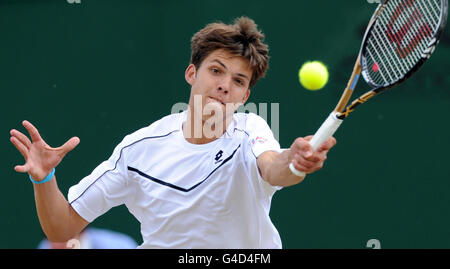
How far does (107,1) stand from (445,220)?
255 cm

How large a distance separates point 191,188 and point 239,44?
626 millimetres

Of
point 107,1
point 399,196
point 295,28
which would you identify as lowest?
point 399,196

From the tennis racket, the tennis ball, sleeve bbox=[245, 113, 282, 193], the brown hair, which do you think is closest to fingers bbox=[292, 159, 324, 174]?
the tennis racket

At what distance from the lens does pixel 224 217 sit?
2350 millimetres

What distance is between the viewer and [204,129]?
2475 millimetres

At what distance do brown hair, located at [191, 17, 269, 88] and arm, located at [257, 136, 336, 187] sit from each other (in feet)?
1.69

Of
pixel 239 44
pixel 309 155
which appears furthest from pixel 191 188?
pixel 309 155

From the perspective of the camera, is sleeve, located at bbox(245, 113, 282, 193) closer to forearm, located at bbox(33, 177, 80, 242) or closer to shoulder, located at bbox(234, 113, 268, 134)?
shoulder, located at bbox(234, 113, 268, 134)

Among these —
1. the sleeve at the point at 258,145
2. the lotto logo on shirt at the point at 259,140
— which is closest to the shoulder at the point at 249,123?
the sleeve at the point at 258,145

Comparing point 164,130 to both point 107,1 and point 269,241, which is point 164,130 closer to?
point 269,241

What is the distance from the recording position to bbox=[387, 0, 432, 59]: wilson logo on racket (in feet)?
6.72

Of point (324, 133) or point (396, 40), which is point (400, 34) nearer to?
point (396, 40)

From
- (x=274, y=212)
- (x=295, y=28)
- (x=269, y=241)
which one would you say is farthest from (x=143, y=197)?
(x=295, y=28)

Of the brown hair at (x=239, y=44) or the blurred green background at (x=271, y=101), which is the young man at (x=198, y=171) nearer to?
the brown hair at (x=239, y=44)
